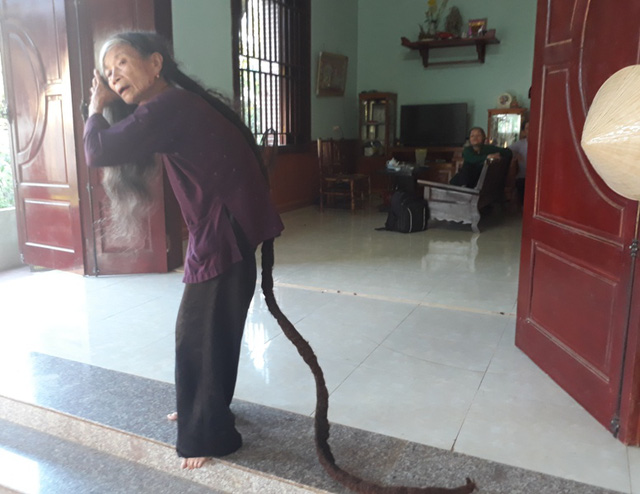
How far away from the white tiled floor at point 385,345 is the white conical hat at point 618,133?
921 mm

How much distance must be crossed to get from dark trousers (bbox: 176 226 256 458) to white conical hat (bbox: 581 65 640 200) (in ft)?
3.17

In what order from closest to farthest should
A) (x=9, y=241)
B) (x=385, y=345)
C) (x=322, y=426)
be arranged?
(x=322, y=426)
(x=385, y=345)
(x=9, y=241)

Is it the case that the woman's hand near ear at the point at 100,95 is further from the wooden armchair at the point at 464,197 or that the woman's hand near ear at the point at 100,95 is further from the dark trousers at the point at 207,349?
the wooden armchair at the point at 464,197

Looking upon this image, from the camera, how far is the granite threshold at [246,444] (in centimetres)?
161

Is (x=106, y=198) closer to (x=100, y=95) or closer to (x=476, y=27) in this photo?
(x=100, y=95)

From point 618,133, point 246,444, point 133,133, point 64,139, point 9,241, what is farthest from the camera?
point 9,241

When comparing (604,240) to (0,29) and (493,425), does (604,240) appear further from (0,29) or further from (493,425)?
(0,29)

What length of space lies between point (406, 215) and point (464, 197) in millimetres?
669

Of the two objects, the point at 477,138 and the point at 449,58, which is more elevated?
the point at 449,58

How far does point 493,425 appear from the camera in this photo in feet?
6.24

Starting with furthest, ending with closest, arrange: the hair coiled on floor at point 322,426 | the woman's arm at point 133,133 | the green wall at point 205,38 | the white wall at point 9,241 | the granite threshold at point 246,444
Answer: the green wall at point 205,38, the white wall at point 9,241, the granite threshold at point 246,444, the hair coiled on floor at point 322,426, the woman's arm at point 133,133

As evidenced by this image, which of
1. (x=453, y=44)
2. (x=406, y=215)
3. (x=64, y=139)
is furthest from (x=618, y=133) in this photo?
(x=453, y=44)

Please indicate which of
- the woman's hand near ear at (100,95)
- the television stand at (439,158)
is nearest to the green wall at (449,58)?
the television stand at (439,158)

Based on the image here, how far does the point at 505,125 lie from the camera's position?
7.90m
